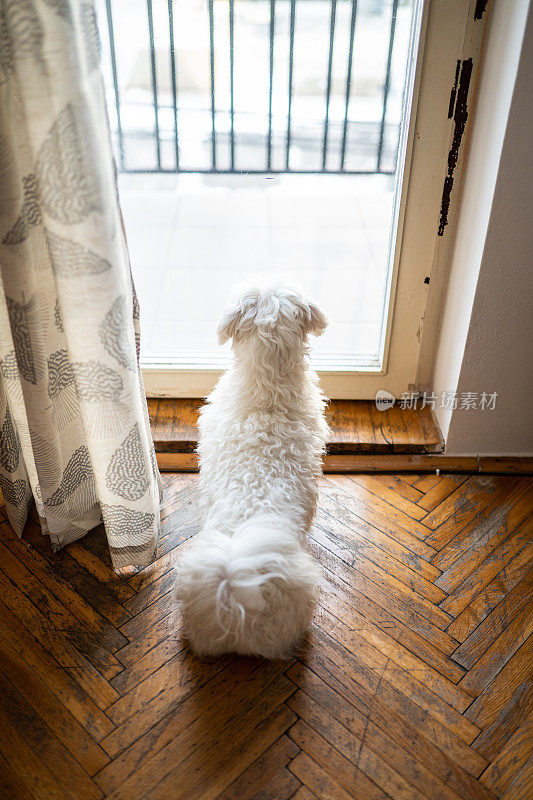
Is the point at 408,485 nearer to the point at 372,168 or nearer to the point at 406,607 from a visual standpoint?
the point at 406,607

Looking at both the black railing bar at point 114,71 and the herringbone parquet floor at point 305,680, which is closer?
the herringbone parquet floor at point 305,680

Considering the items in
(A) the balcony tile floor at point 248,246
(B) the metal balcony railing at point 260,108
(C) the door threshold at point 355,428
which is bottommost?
(C) the door threshold at point 355,428

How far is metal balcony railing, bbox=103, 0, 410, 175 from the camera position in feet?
6.18

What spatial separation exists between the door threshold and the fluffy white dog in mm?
435

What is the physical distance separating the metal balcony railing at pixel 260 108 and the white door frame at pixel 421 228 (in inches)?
6.2

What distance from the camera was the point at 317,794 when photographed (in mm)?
1209

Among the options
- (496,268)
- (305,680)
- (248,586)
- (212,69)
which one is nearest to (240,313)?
(248,586)

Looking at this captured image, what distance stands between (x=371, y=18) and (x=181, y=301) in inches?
45.9

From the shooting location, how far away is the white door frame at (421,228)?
1.53 meters

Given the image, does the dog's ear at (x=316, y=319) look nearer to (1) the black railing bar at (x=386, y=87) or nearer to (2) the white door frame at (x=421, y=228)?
(2) the white door frame at (x=421, y=228)

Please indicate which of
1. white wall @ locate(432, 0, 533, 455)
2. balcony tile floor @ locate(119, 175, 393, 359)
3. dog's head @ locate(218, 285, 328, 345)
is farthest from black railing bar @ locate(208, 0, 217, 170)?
dog's head @ locate(218, 285, 328, 345)

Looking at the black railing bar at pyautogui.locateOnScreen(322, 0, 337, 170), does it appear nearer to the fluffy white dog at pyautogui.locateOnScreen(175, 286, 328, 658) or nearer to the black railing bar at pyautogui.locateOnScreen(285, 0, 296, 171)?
the black railing bar at pyautogui.locateOnScreen(285, 0, 296, 171)

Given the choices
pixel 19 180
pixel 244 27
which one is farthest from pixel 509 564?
pixel 244 27

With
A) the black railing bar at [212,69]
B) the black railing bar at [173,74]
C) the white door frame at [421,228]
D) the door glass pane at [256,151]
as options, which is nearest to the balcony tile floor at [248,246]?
the door glass pane at [256,151]
